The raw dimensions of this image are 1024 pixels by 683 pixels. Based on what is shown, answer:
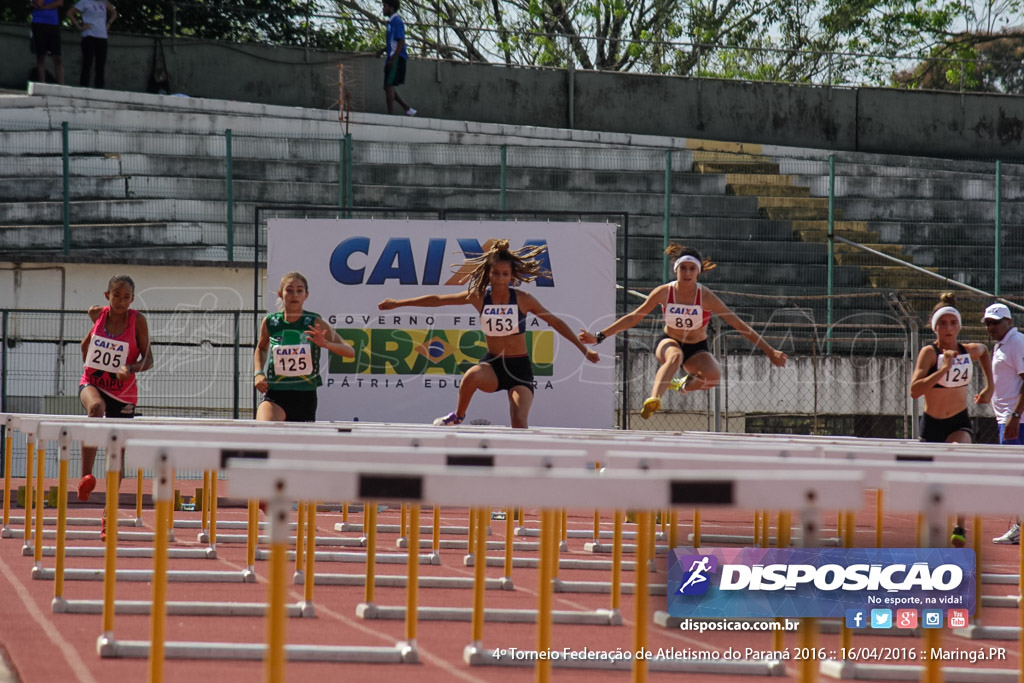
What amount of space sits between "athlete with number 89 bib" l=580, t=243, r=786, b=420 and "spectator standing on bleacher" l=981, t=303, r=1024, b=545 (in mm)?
1710

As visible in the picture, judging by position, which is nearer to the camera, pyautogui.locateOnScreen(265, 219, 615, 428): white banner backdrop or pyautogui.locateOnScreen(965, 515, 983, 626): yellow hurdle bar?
pyautogui.locateOnScreen(965, 515, 983, 626): yellow hurdle bar

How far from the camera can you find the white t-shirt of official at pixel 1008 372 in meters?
11.1

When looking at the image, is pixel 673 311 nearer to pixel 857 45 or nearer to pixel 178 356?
pixel 178 356

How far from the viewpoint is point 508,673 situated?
220 inches

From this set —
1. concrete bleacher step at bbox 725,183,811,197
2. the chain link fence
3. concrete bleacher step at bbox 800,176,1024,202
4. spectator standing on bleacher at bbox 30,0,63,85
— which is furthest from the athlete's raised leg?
spectator standing on bleacher at bbox 30,0,63,85

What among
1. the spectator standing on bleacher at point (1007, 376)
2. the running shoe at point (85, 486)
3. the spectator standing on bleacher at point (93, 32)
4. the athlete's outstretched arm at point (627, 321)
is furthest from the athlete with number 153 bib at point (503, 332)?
the spectator standing on bleacher at point (93, 32)

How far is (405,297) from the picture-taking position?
46.1ft

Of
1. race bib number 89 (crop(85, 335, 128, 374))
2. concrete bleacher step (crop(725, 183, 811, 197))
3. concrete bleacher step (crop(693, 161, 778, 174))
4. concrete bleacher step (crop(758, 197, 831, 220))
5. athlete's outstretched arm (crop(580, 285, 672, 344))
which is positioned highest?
concrete bleacher step (crop(693, 161, 778, 174))

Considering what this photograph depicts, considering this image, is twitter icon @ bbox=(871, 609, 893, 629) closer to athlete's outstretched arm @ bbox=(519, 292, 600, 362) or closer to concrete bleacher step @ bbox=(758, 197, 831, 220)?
athlete's outstretched arm @ bbox=(519, 292, 600, 362)

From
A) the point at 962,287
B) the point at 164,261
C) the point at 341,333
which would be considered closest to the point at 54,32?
the point at 164,261

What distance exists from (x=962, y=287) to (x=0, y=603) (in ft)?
→ 52.3

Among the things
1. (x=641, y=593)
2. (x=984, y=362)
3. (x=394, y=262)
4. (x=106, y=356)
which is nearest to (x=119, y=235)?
(x=394, y=262)

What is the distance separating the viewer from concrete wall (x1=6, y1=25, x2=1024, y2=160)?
89.2 feet

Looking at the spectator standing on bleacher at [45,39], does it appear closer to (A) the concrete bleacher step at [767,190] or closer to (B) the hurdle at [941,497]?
(A) the concrete bleacher step at [767,190]
